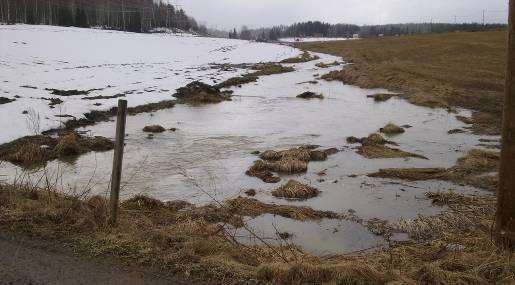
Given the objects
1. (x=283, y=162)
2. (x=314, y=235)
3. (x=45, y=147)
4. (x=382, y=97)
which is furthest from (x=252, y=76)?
(x=314, y=235)

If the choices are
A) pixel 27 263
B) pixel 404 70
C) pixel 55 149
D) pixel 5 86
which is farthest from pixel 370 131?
pixel 404 70

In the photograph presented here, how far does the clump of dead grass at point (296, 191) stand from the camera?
35.4 ft

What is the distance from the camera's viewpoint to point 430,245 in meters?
7.64

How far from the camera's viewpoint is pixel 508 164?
6.02 meters

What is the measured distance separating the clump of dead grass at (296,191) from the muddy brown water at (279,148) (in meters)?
0.21

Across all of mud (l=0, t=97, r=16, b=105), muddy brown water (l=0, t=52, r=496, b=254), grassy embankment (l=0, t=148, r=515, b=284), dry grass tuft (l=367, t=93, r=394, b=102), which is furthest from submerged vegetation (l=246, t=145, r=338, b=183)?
dry grass tuft (l=367, t=93, r=394, b=102)

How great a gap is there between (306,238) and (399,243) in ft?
4.79

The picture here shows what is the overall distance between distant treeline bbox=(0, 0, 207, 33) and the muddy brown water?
A: 6894 centimetres

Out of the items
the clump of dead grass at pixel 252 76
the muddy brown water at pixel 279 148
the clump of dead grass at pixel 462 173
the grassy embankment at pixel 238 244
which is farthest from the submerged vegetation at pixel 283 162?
the clump of dead grass at pixel 252 76

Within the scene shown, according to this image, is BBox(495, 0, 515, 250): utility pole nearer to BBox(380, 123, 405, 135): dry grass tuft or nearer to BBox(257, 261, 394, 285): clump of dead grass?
BBox(257, 261, 394, 285): clump of dead grass

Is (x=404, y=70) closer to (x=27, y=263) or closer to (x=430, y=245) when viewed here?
(x=430, y=245)

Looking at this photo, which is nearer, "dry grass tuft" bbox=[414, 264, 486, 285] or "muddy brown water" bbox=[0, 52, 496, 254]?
"dry grass tuft" bbox=[414, 264, 486, 285]

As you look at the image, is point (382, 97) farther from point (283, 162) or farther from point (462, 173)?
point (283, 162)

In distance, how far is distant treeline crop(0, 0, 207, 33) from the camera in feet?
313
